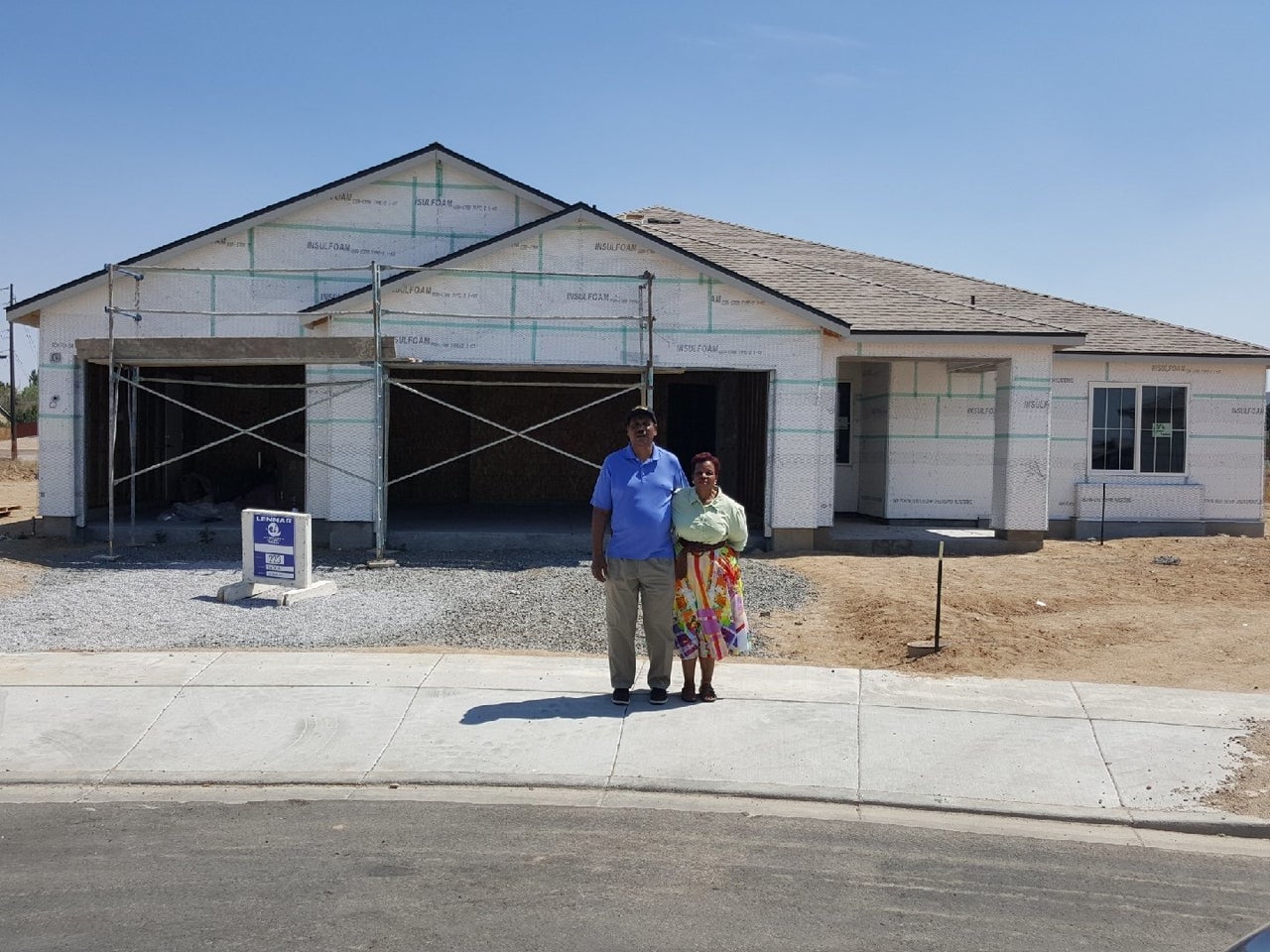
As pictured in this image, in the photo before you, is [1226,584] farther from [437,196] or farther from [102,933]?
[102,933]

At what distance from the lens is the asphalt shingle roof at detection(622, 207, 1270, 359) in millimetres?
16734

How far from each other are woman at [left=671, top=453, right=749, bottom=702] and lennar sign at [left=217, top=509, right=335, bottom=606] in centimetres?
499

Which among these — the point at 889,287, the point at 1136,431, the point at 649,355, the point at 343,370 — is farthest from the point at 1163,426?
the point at 343,370

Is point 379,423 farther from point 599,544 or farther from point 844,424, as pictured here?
point 844,424

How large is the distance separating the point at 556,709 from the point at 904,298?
11967mm

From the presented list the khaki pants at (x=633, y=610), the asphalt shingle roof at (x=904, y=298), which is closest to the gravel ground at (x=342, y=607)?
the khaki pants at (x=633, y=610)

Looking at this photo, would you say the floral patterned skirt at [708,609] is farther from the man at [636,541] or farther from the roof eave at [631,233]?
the roof eave at [631,233]

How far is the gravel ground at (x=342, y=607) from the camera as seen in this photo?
996 cm

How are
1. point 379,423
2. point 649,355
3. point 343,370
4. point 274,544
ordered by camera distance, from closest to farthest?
point 274,544 → point 379,423 → point 649,355 → point 343,370

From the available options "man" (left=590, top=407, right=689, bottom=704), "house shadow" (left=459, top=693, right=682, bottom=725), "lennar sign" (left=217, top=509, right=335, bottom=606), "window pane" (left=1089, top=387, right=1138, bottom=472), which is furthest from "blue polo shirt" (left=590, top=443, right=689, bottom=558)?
"window pane" (left=1089, top=387, right=1138, bottom=472)

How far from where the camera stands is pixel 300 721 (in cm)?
755

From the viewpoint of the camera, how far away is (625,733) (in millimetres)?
7379

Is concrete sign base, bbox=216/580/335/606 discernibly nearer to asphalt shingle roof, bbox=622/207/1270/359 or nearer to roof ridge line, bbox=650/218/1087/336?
asphalt shingle roof, bbox=622/207/1270/359

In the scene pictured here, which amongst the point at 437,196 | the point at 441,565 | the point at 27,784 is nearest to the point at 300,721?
the point at 27,784
